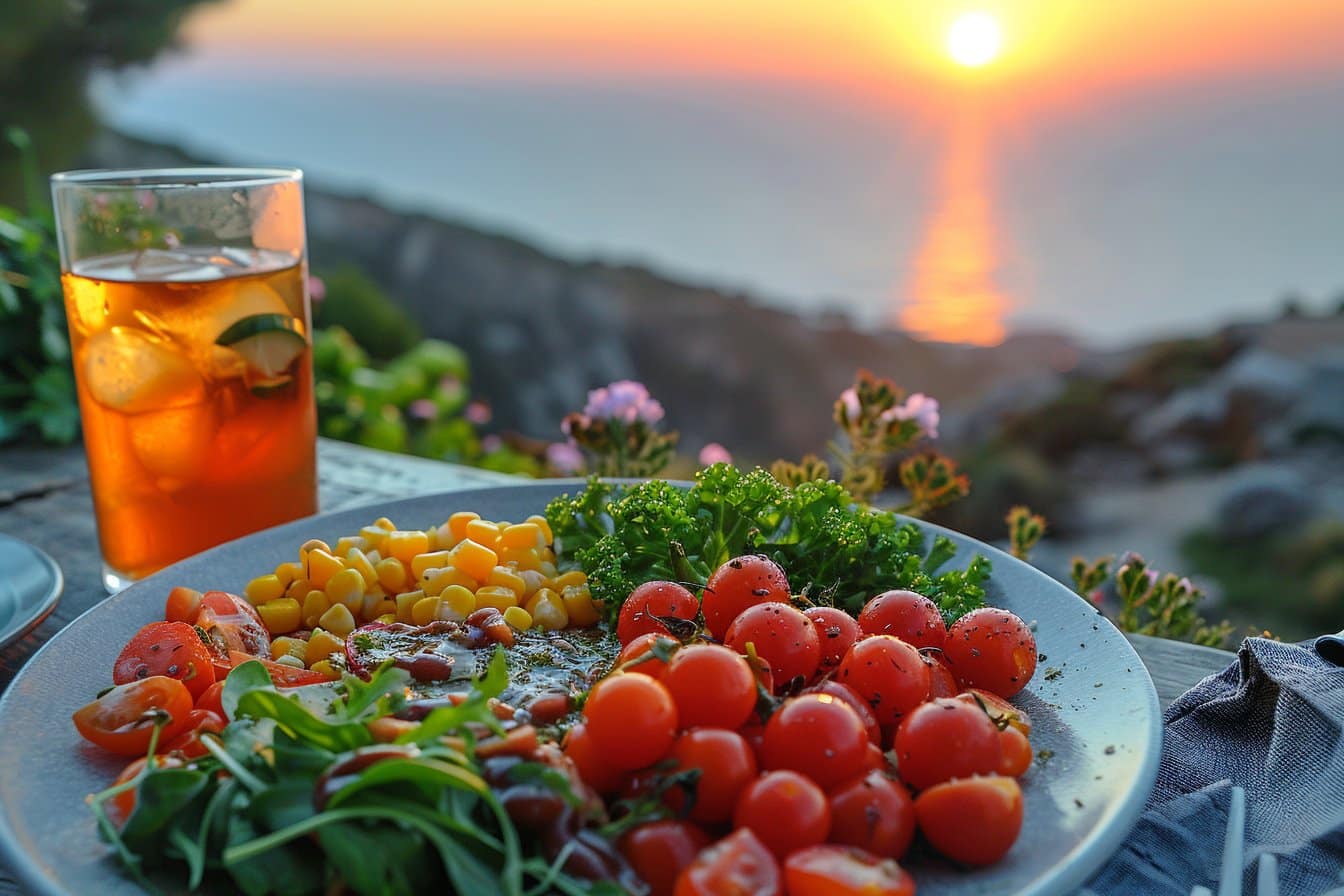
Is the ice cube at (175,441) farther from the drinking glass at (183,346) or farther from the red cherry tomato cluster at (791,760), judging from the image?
the red cherry tomato cluster at (791,760)

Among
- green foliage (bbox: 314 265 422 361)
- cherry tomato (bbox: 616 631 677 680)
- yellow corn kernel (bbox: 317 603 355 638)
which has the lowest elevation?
green foliage (bbox: 314 265 422 361)

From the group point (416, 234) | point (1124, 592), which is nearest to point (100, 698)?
point (1124, 592)

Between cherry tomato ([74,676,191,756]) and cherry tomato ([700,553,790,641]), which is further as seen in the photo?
cherry tomato ([700,553,790,641])

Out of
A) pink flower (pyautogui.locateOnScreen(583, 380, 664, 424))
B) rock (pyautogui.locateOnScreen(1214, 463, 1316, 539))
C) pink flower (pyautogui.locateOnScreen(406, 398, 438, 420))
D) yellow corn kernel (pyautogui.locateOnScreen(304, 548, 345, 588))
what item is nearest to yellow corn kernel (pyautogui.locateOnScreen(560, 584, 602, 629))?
yellow corn kernel (pyautogui.locateOnScreen(304, 548, 345, 588))

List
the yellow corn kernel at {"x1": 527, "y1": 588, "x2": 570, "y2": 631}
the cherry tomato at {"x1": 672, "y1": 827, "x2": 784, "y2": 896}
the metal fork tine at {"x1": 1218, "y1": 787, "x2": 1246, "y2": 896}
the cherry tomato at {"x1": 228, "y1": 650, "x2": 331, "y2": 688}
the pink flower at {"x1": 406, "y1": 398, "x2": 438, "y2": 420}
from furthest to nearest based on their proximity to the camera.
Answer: the pink flower at {"x1": 406, "y1": 398, "x2": 438, "y2": 420}, the yellow corn kernel at {"x1": 527, "y1": 588, "x2": 570, "y2": 631}, the cherry tomato at {"x1": 228, "y1": 650, "x2": 331, "y2": 688}, the metal fork tine at {"x1": 1218, "y1": 787, "x2": 1246, "y2": 896}, the cherry tomato at {"x1": 672, "y1": 827, "x2": 784, "y2": 896}

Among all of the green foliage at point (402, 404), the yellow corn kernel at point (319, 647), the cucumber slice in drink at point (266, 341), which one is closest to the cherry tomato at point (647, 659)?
the yellow corn kernel at point (319, 647)

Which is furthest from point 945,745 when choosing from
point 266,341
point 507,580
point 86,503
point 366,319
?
point 366,319

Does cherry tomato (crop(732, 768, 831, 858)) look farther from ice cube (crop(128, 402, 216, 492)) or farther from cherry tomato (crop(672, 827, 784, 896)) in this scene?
ice cube (crop(128, 402, 216, 492))
